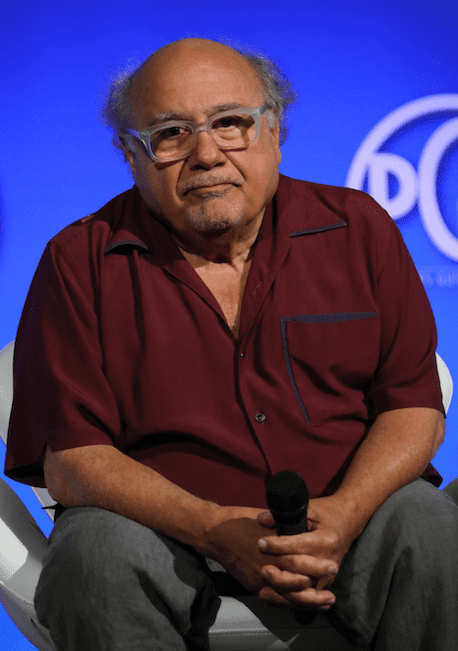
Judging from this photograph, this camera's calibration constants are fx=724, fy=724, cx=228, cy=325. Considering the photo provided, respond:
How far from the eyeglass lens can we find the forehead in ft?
0.08

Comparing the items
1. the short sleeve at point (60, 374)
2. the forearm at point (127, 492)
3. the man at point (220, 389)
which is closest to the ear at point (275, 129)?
the man at point (220, 389)

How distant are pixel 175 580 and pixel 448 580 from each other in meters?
0.35

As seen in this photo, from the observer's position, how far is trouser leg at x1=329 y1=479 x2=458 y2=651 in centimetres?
93

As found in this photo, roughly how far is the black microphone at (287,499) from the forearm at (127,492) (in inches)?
5.2

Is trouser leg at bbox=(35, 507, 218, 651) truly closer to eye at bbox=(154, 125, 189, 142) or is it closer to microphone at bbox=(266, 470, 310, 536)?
microphone at bbox=(266, 470, 310, 536)

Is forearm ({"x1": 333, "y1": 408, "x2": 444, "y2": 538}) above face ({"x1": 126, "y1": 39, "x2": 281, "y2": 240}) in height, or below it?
below

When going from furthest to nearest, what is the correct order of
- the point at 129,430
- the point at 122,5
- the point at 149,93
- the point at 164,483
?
the point at 122,5 → the point at 149,93 → the point at 129,430 → the point at 164,483

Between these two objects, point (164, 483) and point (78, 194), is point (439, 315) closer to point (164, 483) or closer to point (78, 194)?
point (78, 194)

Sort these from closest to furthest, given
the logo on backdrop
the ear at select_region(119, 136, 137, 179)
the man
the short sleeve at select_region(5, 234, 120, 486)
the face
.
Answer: the man < the short sleeve at select_region(5, 234, 120, 486) < the face < the ear at select_region(119, 136, 137, 179) < the logo on backdrop

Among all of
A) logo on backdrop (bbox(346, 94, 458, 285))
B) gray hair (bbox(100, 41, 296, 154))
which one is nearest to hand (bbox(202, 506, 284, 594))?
gray hair (bbox(100, 41, 296, 154))

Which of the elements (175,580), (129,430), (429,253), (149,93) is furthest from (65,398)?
(429,253)

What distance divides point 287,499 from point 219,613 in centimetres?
26

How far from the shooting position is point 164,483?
1.05 metres

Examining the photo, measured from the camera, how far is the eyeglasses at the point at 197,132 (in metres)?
1.22
